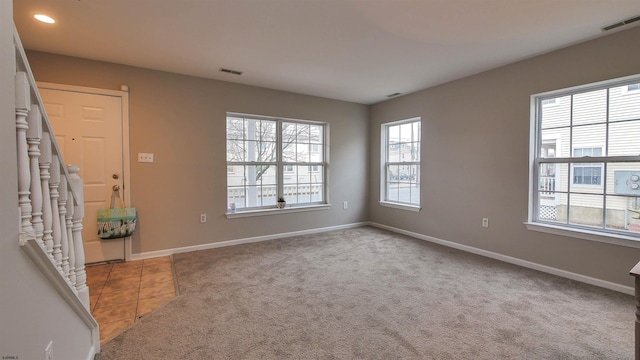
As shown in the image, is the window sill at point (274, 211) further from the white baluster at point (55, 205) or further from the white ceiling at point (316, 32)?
the white baluster at point (55, 205)

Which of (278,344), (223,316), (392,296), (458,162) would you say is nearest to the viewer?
(278,344)

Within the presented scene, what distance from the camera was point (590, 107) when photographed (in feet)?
9.63

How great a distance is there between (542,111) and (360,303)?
9.96 feet

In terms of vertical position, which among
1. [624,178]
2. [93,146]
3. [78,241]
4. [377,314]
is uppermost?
[93,146]

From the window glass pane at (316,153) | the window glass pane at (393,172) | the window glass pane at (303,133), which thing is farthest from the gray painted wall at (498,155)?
the window glass pane at (303,133)

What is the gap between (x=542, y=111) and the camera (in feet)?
10.8

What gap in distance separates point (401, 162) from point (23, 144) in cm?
477

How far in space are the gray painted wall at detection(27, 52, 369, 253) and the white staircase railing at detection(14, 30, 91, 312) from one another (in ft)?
6.80

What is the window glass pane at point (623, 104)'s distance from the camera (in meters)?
2.66

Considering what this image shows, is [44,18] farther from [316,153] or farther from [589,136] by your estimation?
[589,136]

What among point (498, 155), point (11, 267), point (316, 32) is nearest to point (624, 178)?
point (498, 155)

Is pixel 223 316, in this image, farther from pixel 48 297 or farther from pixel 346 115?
pixel 346 115

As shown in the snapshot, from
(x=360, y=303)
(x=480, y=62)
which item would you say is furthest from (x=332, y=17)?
(x=360, y=303)

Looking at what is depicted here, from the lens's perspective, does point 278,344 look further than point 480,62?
No
